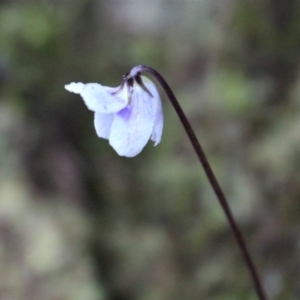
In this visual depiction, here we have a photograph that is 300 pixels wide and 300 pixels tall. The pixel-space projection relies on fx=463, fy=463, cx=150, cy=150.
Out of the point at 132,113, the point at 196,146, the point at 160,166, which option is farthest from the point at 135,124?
the point at 160,166

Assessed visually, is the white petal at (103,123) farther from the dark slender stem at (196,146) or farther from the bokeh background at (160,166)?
the bokeh background at (160,166)

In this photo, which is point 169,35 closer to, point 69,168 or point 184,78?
point 184,78

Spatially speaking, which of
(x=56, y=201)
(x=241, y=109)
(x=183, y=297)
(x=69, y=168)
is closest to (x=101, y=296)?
(x=183, y=297)

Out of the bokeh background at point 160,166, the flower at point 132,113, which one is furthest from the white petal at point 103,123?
the bokeh background at point 160,166

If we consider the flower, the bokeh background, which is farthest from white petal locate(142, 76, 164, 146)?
the bokeh background

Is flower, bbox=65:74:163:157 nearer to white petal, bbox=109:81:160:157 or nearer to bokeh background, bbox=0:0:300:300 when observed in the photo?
white petal, bbox=109:81:160:157

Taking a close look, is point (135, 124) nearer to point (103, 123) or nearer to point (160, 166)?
point (103, 123)
